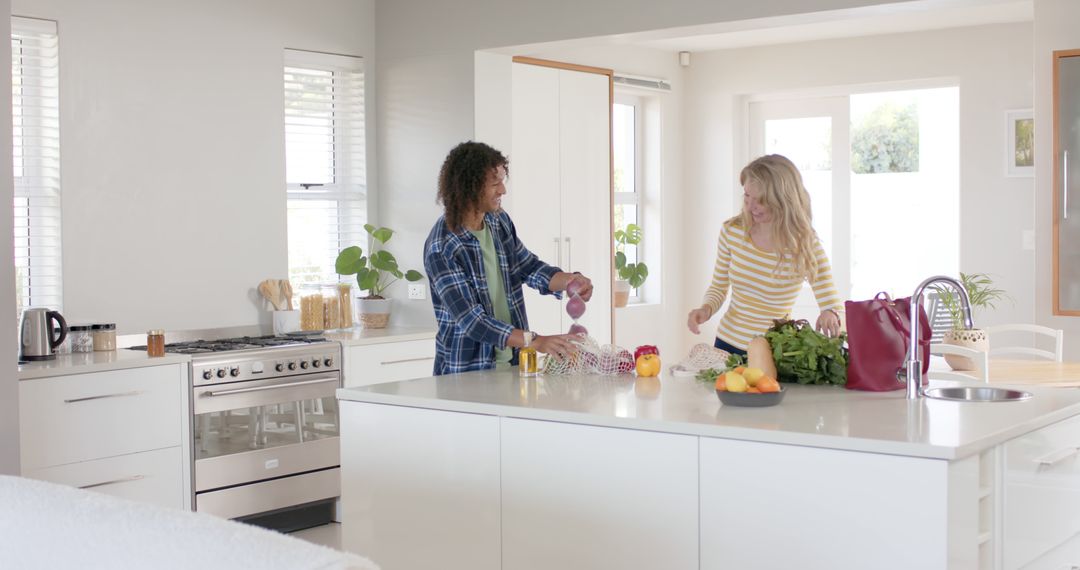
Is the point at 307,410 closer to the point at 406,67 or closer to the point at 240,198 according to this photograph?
the point at 240,198

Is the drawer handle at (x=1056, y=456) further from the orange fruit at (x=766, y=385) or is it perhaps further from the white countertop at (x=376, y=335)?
the white countertop at (x=376, y=335)

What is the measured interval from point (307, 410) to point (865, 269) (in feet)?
20.9

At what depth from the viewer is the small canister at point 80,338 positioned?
14.3 ft

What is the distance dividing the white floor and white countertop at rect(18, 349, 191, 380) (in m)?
0.99

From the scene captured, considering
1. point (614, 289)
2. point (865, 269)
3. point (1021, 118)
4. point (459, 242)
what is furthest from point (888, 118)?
point (459, 242)

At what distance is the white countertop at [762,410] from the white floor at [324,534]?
1.70m

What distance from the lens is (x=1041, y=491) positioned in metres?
2.54

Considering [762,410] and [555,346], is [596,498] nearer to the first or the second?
[762,410]

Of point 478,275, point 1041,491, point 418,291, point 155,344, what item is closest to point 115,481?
point 155,344

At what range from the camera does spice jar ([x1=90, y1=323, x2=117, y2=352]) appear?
4414 mm

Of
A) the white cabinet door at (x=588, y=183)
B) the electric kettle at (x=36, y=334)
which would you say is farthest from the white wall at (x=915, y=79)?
the electric kettle at (x=36, y=334)

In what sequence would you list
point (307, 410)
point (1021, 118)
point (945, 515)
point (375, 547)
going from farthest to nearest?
point (1021, 118), point (307, 410), point (375, 547), point (945, 515)

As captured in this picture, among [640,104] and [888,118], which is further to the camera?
[888,118]

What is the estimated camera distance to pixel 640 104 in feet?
25.7
